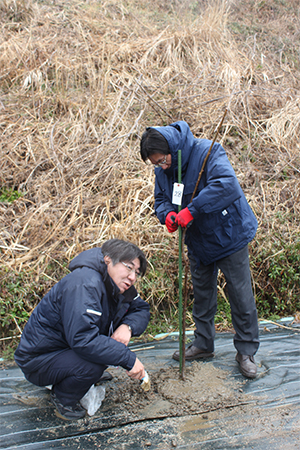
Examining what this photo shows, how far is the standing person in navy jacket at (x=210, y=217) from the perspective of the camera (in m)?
2.10

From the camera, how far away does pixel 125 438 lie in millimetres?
1800

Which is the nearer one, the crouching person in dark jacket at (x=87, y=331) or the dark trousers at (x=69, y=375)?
the crouching person in dark jacket at (x=87, y=331)

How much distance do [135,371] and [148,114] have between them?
3846mm

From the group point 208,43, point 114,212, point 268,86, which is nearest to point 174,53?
point 208,43

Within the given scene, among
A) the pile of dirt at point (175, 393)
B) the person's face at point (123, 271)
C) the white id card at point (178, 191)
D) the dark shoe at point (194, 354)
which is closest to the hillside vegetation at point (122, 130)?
the dark shoe at point (194, 354)

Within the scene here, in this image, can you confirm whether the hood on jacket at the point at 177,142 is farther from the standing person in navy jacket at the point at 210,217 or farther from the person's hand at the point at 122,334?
the person's hand at the point at 122,334

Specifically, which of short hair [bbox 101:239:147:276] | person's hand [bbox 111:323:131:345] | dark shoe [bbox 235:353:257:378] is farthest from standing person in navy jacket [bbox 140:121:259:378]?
person's hand [bbox 111:323:131:345]

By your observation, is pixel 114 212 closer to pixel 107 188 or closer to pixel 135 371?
pixel 107 188

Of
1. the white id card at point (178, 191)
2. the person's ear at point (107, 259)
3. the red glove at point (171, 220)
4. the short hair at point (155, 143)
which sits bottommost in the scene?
the person's ear at point (107, 259)

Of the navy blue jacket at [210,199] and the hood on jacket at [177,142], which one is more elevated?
the hood on jacket at [177,142]

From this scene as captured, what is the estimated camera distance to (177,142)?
7.04 feet

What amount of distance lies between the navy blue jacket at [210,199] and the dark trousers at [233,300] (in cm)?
10

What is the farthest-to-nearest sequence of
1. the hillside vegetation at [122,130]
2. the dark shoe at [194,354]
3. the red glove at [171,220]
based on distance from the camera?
the hillside vegetation at [122,130], the dark shoe at [194,354], the red glove at [171,220]

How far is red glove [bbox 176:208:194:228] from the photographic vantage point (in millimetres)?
2109
